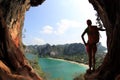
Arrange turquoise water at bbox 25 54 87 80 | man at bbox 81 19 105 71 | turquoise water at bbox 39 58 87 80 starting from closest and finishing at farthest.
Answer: man at bbox 81 19 105 71
turquoise water at bbox 25 54 87 80
turquoise water at bbox 39 58 87 80

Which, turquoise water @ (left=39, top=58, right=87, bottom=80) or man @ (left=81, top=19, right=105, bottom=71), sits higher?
man @ (left=81, top=19, right=105, bottom=71)

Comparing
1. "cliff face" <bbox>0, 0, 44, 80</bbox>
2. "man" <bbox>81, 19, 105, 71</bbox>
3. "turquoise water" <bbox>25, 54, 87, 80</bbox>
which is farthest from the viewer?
"turquoise water" <bbox>25, 54, 87, 80</bbox>

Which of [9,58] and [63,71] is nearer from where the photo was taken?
[9,58]

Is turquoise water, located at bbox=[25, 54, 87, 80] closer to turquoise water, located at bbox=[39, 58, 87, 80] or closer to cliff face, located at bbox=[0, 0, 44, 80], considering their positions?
turquoise water, located at bbox=[39, 58, 87, 80]

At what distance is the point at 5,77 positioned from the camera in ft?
37.5

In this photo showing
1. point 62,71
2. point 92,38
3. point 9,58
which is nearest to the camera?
point 9,58

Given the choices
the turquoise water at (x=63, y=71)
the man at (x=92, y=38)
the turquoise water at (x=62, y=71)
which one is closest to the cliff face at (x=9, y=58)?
the man at (x=92, y=38)

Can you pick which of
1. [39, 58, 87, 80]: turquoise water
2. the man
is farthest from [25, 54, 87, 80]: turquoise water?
the man

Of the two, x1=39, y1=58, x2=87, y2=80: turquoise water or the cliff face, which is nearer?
the cliff face

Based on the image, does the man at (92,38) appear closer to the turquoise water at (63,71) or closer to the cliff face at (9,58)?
the cliff face at (9,58)

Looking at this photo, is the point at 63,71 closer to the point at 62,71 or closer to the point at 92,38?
the point at 62,71

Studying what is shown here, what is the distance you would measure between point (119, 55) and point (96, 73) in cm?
159

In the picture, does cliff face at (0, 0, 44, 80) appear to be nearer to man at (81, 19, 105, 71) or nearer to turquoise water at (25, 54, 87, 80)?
man at (81, 19, 105, 71)

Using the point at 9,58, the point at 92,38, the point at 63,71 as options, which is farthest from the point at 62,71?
the point at 9,58
